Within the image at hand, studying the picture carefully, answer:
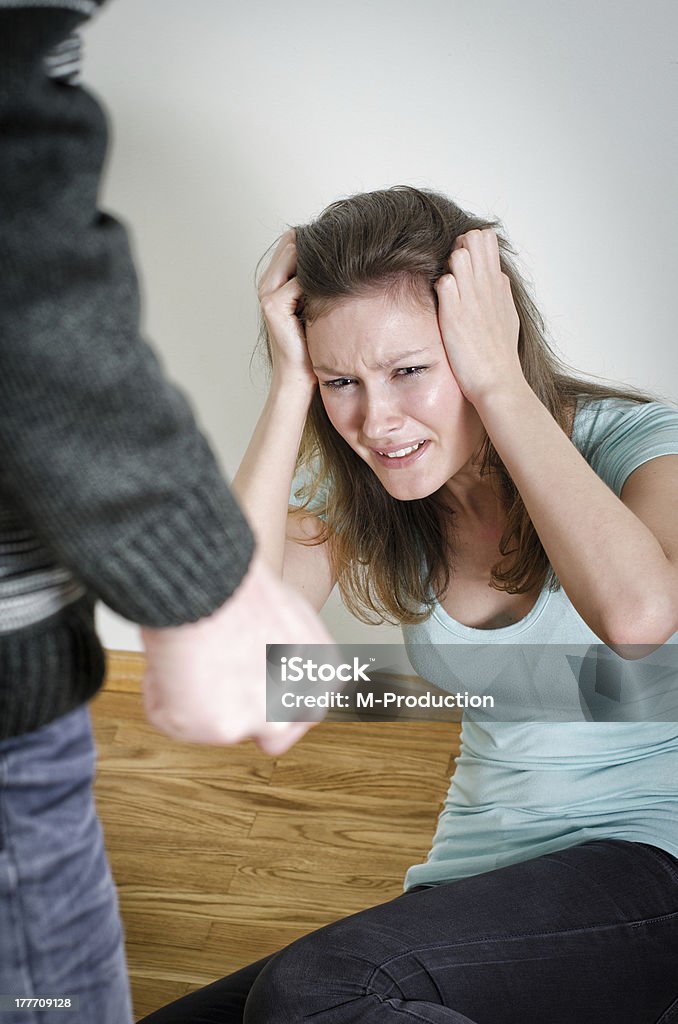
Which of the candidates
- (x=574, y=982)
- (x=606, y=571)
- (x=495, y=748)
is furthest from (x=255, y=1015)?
(x=606, y=571)

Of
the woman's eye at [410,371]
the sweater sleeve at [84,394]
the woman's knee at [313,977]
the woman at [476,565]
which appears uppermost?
the sweater sleeve at [84,394]

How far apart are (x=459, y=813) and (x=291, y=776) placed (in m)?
0.78

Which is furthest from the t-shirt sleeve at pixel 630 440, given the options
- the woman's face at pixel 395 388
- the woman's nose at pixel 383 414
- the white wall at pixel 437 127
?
the white wall at pixel 437 127

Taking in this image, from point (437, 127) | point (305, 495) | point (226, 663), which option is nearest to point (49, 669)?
point (226, 663)

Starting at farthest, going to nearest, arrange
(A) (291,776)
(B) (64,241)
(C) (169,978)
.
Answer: (A) (291,776) → (C) (169,978) → (B) (64,241)

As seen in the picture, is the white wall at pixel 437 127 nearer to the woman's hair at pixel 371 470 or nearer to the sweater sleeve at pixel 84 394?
the woman's hair at pixel 371 470

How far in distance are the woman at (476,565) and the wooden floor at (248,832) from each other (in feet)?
1.49

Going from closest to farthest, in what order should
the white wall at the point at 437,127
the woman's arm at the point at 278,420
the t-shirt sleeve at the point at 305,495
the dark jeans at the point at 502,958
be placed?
1. the dark jeans at the point at 502,958
2. the woman's arm at the point at 278,420
3. the t-shirt sleeve at the point at 305,495
4. the white wall at the point at 437,127

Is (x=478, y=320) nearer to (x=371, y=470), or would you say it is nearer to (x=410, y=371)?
(x=410, y=371)

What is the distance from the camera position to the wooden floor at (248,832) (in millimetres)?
1781

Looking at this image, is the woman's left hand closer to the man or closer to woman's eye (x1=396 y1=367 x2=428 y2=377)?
woman's eye (x1=396 y1=367 x2=428 y2=377)

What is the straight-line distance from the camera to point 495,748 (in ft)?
4.57

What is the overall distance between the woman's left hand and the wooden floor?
989 mm

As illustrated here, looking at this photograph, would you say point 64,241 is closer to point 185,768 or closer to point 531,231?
point 531,231
